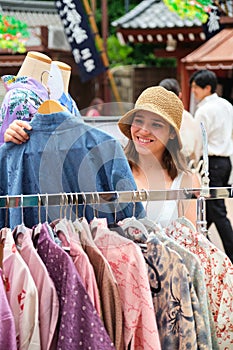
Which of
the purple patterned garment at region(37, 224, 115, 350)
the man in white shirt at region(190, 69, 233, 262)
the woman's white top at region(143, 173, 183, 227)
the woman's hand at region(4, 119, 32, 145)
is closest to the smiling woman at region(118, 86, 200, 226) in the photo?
the woman's white top at region(143, 173, 183, 227)

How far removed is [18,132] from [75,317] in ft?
2.83

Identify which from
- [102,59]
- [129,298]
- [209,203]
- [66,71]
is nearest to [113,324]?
[129,298]

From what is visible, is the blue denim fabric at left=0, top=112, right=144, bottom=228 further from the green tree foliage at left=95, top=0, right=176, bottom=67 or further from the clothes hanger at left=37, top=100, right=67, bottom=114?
the green tree foliage at left=95, top=0, right=176, bottom=67

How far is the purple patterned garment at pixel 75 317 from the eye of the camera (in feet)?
8.22

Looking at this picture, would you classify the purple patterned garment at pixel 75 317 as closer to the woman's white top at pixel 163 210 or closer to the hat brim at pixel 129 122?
the woman's white top at pixel 163 210

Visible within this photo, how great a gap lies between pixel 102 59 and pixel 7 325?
1143 centimetres

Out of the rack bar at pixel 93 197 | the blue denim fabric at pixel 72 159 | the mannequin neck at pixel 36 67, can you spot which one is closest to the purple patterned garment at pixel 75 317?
the rack bar at pixel 93 197

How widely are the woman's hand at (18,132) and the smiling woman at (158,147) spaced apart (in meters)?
0.63

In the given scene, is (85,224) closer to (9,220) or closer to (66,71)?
(9,220)

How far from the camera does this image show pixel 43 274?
2549mm

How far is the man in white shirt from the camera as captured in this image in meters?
7.34

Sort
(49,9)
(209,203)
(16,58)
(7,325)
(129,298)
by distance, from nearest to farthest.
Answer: (7,325), (129,298), (209,203), (16,58), (49,9)

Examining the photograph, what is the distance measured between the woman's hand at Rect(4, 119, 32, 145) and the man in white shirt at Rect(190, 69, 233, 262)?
4.34 metres

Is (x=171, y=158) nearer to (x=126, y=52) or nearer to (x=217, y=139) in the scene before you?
(x=217, y=139)
